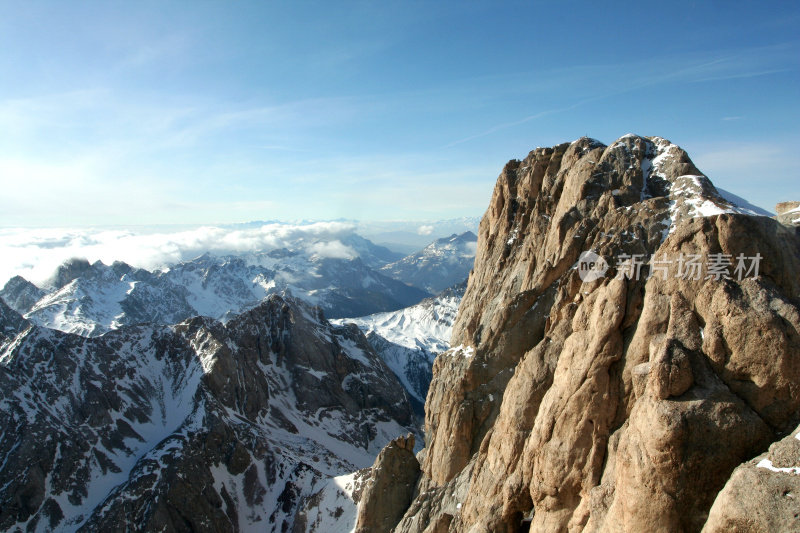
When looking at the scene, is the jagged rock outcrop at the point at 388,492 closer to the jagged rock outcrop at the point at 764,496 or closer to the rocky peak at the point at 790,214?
the jagged rock outcrop at the point at 764,496

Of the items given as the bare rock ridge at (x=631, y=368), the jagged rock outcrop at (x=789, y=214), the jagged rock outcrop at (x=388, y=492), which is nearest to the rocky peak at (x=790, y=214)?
the jagged rock outcrop at (x=789, y=214)

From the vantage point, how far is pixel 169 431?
492ft

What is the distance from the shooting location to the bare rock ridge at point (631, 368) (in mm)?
23469

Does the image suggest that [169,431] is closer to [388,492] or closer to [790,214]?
[388,492]

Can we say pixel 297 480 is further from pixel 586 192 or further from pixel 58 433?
pixel 586 192

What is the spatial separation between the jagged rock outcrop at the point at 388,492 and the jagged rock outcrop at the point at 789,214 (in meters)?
53.6

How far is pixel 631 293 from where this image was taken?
1296 inches

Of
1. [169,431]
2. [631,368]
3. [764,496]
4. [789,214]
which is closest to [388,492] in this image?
[631,368]

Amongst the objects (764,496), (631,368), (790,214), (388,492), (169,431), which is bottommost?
(169,431)

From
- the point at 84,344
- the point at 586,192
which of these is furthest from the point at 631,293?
the point at 84,344

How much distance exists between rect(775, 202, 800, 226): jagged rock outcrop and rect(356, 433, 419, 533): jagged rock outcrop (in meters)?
53.6

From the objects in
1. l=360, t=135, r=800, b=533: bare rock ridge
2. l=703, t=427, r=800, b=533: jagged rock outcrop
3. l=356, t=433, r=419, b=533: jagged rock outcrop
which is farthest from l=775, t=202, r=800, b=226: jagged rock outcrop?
Answer: l=356, t=433, r=419, b=533: jagged rock outcrop

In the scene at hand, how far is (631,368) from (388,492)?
4751 cm

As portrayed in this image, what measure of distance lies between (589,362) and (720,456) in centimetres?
972
